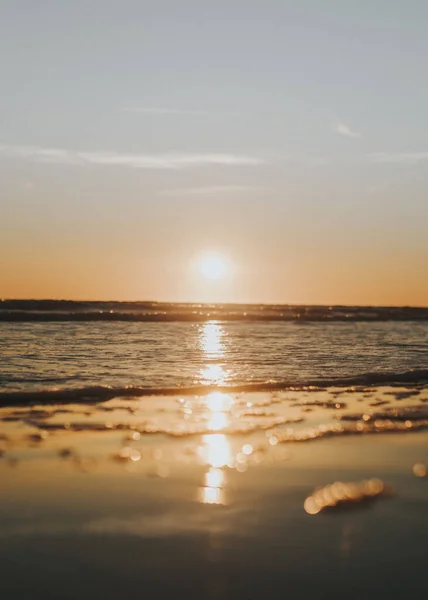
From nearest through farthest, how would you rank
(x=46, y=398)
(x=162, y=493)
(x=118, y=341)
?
(x=162, y=493), (x=46, y=398), (x=118, y=341)

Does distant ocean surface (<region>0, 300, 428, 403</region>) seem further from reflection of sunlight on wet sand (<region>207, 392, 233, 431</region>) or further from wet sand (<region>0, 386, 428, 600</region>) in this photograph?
wet sand (<region>0, 386, 428, 600</region>)

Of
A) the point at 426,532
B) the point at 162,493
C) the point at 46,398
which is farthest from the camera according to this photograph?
the point at 46,398

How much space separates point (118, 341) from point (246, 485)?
67.5ft

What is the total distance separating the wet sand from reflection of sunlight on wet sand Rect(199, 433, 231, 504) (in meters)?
0.03

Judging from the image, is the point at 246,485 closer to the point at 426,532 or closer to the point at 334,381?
the point at 426,532

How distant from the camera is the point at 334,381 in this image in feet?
56.5

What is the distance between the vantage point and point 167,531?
20.0 feet

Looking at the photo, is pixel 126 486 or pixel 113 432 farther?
pixel 113 432

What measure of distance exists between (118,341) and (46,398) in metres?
14.1

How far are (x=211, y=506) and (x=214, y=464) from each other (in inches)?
68.0

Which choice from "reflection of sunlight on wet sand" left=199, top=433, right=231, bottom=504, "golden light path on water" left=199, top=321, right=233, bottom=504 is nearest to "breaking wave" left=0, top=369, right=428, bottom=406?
"golden light path on water" left=199, top=321, right=233, bottom=504

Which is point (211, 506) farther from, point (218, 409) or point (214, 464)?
point (218, 409)

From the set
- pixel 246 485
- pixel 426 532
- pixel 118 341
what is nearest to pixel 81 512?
pixel 246 485

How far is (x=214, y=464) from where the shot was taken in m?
8.61
